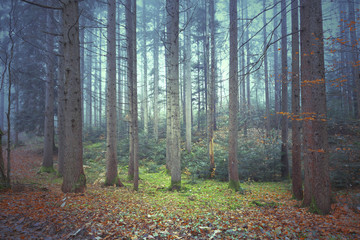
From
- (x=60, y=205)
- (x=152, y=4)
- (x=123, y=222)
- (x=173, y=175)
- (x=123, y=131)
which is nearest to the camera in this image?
(x=123, y=222)

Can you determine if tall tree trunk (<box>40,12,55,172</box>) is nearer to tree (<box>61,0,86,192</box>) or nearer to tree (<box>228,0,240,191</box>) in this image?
tree (<box>61,0,86,192</box>)

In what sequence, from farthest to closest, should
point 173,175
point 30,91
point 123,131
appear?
point 123,131 < point 30,91 < point 173,175

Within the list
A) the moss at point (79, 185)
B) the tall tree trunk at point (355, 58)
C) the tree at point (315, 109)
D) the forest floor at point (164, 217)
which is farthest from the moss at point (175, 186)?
the tall tree trunk at point (355, 58)

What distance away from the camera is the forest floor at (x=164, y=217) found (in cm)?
385

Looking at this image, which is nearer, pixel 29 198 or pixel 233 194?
pixel 29 198

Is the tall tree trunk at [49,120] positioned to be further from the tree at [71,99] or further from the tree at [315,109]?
the tree at [315,109]

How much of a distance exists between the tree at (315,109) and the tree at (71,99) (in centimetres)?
687

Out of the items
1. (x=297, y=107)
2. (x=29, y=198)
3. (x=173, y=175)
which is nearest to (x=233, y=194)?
(x=173, y=175)

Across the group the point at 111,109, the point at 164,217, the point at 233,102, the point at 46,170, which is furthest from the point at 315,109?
the point at 46,170

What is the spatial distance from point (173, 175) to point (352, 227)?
18.5 ft

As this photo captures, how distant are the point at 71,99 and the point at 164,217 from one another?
452 cm

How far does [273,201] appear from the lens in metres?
6.53

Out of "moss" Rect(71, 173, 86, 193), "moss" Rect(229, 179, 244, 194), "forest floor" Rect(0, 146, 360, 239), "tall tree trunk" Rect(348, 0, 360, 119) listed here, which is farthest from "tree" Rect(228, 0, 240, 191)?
"moss" Rect(71, 173, 86, 193)

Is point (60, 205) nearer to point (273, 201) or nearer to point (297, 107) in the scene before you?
point (273, 201)
